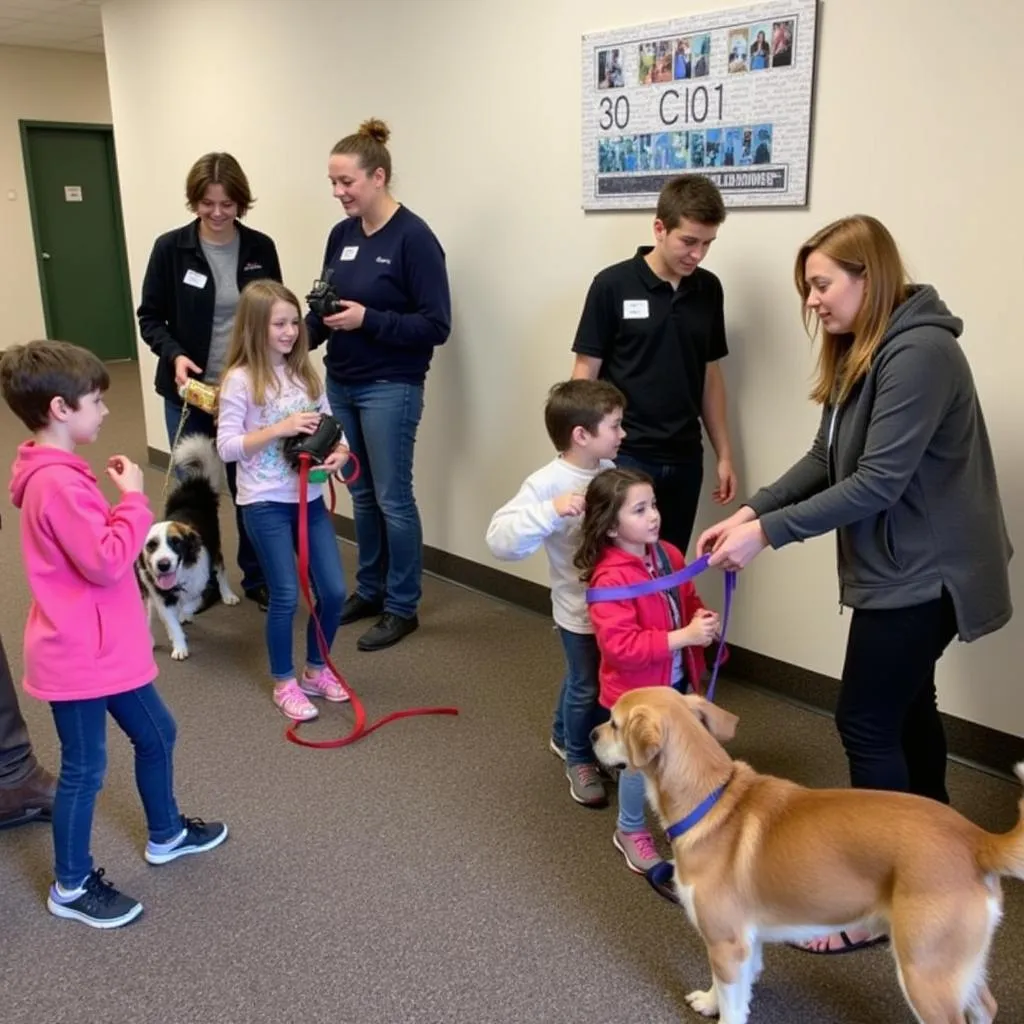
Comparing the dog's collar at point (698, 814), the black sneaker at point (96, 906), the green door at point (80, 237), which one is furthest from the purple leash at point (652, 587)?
the green door at point (80, 237)

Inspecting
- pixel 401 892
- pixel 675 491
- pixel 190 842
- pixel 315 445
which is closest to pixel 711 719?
pixel 401 892

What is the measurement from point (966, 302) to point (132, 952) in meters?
2.47

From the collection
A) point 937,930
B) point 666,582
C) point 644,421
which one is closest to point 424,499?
point 644,421

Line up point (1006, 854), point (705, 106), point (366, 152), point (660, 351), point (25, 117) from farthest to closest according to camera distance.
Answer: point (25, 117) → point (366, 152) → point (705, 106) → point (660, 351) → point (1006, 854)

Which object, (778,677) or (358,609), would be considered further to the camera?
(358,609)

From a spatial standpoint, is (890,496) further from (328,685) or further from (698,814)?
(328,685)

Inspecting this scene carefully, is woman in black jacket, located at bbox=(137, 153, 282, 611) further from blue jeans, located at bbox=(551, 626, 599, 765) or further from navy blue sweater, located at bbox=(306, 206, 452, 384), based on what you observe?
blue jeans, located at bbox=(551, 626, 599, 765)

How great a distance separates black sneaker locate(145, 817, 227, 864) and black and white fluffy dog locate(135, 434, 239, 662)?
1195 millimetres

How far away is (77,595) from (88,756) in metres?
0.36

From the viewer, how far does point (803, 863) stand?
1.62 m

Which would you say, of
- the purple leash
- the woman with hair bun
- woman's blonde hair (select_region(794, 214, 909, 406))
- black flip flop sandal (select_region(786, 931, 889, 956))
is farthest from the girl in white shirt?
black flip flop sandal (select_region(786, 931, 889, 956))

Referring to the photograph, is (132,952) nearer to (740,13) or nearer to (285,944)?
(285,944)

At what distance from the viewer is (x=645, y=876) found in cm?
228

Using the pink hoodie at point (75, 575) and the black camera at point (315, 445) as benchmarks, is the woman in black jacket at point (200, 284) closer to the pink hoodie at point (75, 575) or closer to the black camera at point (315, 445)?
the black camera at point (315, 445)
